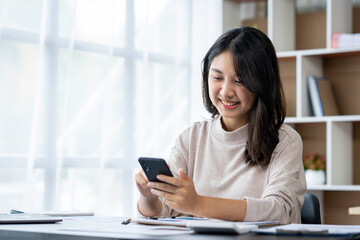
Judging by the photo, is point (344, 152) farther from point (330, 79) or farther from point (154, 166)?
point (154, 166)

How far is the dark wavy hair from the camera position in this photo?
2027 millimetres

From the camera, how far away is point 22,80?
3.15 m

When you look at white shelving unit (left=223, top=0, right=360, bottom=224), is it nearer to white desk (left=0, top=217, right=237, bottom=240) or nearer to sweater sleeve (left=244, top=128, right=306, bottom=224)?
sweater sleeve (left=244, top=128, right=306, bottom=224)

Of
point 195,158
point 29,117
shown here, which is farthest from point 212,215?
point 29,117

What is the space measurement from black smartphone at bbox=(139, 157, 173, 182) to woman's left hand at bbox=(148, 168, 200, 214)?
2cm

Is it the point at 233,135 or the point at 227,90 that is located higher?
the point at 227,90

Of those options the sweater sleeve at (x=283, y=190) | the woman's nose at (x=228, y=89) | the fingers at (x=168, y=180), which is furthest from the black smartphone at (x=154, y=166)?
the woman's nose at (x=228, y=89)

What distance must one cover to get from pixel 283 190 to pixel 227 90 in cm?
39

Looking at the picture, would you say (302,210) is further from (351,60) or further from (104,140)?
(351,60)

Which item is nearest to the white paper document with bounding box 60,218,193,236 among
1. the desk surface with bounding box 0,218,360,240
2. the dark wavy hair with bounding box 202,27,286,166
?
the desk surface with bounding box 0,218,360,240

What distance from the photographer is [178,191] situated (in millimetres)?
1604

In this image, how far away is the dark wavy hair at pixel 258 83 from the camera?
6.65ft

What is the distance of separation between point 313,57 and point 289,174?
2.29 metres

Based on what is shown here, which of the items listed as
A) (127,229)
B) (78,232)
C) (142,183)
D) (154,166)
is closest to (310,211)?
(142,183)
